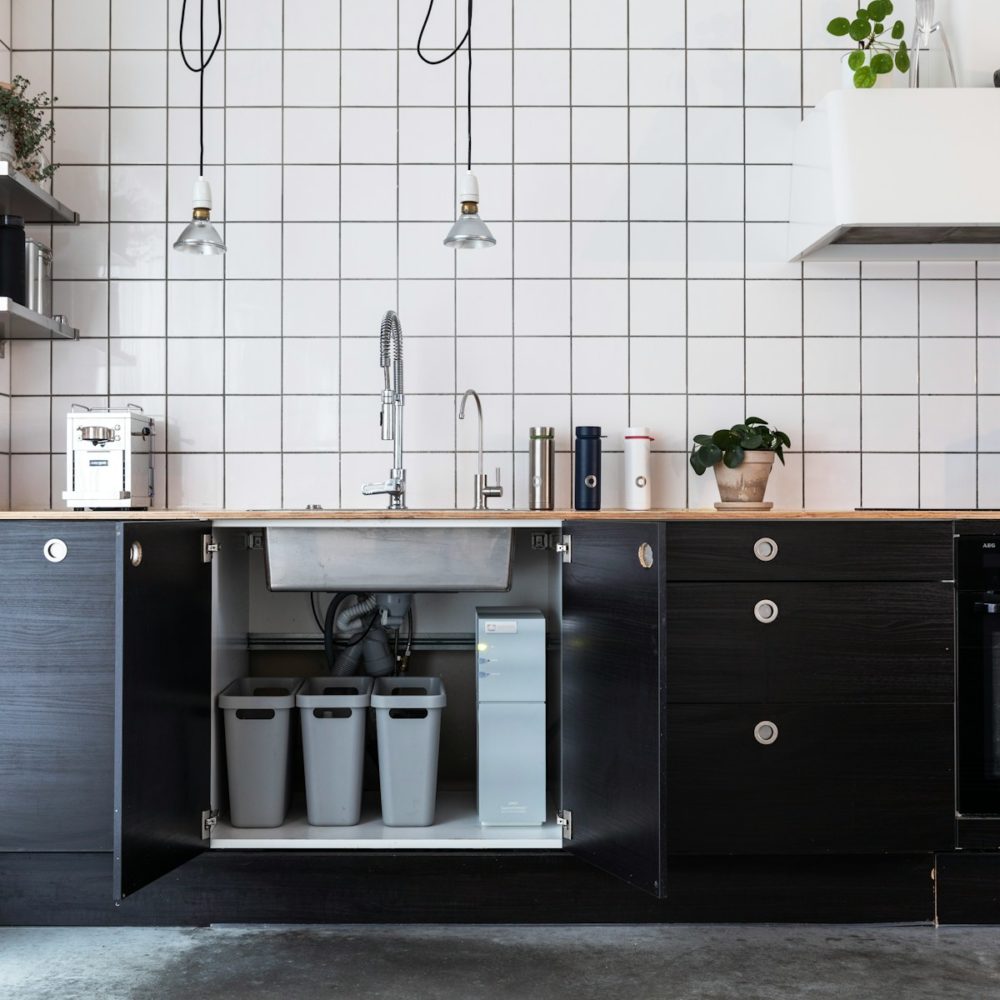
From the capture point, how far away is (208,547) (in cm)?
223

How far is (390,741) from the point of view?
91.4 inches

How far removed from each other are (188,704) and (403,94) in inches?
70.5

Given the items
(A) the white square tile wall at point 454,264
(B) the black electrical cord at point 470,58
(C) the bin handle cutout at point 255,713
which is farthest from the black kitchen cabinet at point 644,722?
(B) the black electrical cord at point 470,58

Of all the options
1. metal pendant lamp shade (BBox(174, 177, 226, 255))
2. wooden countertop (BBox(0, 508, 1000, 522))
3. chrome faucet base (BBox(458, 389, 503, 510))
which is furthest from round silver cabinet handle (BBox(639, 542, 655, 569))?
metal pendant lamp shade (BBox(174, 177, 226, 255))

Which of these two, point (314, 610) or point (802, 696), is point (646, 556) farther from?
point (314, 610)

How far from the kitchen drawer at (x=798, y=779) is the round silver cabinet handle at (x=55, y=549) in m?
1.33

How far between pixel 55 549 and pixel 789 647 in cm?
155

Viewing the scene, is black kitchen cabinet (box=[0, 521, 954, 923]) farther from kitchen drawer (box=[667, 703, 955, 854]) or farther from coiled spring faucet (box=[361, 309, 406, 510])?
coiled spring faucet (box=[361, 309, 406, 510])

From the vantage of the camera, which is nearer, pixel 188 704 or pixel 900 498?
pixel 188 704

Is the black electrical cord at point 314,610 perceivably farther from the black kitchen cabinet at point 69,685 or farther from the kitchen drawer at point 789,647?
the kitchen drawer at point 789,647

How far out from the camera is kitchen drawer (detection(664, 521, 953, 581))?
2121mm

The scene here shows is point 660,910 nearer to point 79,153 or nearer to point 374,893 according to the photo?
point 374,893

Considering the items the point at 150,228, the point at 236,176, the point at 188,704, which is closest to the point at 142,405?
the point at 150,228

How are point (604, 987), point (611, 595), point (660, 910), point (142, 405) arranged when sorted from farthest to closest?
point (142, 405), point (660, 910), point (611, 595), point (604, 987)
